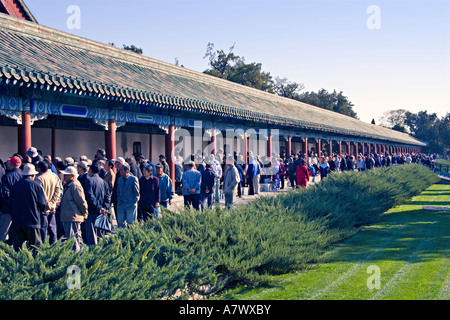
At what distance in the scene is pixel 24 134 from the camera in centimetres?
1147

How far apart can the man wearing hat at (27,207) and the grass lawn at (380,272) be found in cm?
344

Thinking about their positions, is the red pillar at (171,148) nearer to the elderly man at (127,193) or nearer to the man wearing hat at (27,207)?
the elderly man at (127,193)

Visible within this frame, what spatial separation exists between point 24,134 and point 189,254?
291 inches

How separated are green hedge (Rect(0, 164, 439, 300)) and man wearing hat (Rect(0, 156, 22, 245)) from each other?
279 centimetres

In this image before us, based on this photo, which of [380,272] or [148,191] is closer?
[380,272]

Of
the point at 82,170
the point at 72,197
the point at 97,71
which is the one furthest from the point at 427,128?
the point at 72,197

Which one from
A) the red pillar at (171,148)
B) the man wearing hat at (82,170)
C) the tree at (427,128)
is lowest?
the man wearing hat at (82,170)

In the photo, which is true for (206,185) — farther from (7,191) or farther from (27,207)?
(27,207)

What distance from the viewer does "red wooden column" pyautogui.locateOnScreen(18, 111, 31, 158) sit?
37.3ft

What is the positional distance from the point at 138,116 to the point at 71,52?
123 inches

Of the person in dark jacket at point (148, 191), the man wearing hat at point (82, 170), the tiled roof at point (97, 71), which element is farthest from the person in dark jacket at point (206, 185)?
the man wearing hat at point (82, 170)

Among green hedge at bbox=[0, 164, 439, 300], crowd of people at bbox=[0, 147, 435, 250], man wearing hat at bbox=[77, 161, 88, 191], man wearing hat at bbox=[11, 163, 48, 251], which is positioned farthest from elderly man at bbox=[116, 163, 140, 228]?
man wearing hat at bbox=[11, 163, 48, 251]

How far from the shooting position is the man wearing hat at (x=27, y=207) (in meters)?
7.25
